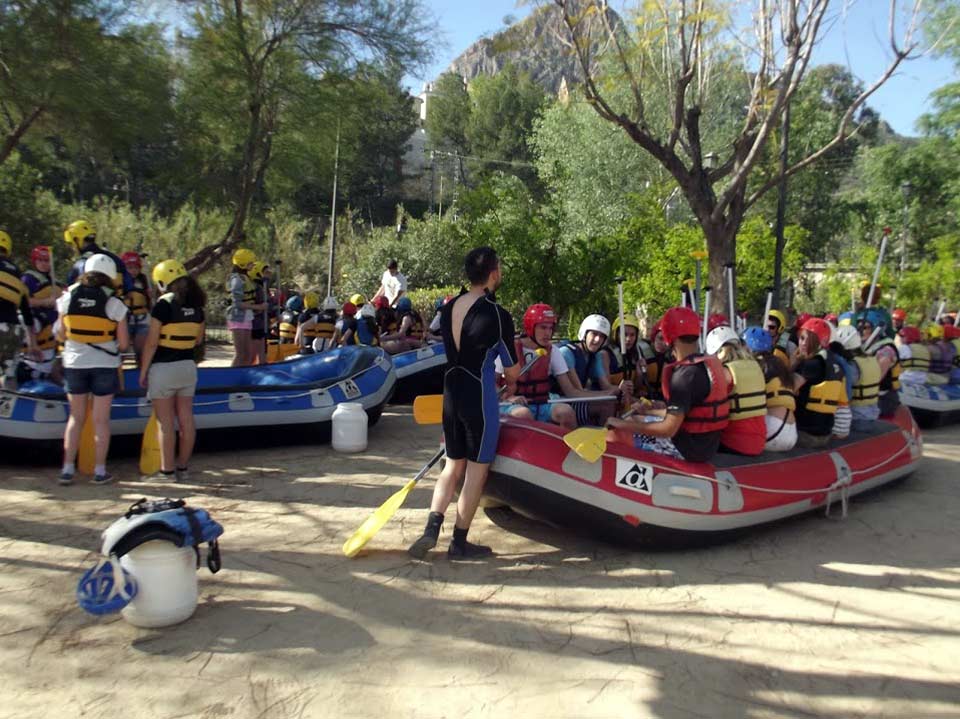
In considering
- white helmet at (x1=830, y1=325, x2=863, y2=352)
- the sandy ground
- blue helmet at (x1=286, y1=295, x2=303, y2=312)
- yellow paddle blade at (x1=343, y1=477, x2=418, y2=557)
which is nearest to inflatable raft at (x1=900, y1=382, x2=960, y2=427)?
white helmet at (x1=830, y1=325, x2=863, y2=352)

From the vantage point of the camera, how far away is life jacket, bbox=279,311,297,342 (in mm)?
11906

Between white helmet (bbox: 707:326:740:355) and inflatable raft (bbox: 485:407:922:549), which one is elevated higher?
white helmet (bbox: 707:326:740:355)

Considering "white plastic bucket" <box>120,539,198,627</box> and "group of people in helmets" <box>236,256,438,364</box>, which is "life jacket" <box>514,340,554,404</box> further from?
"group of people in helmets" <box>236,256,438,364</box>

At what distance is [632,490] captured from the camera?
4.36m

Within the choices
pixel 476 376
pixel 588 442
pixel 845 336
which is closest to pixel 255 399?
pixel 476 376

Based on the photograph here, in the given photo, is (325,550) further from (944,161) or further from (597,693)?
(944,161)

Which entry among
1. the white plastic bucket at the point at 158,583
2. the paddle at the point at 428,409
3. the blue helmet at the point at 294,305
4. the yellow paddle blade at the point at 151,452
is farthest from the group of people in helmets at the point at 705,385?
the blue helmet at the point at 294,305

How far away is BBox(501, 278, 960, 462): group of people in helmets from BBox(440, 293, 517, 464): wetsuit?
74cm

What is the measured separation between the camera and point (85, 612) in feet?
11.5

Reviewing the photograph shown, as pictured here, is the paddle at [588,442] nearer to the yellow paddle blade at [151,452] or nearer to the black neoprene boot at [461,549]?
the black neoprene boot at [461,549]

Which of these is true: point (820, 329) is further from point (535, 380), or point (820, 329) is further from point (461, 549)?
point (461, 549)

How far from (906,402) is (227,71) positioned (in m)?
10.7

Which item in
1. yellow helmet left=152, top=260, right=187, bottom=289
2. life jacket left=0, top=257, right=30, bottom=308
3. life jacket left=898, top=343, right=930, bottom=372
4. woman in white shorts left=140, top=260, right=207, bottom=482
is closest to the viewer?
woman in white shorts left=140, top=260, right=207, bottom=482

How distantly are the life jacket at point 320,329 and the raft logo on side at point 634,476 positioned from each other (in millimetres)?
6698
